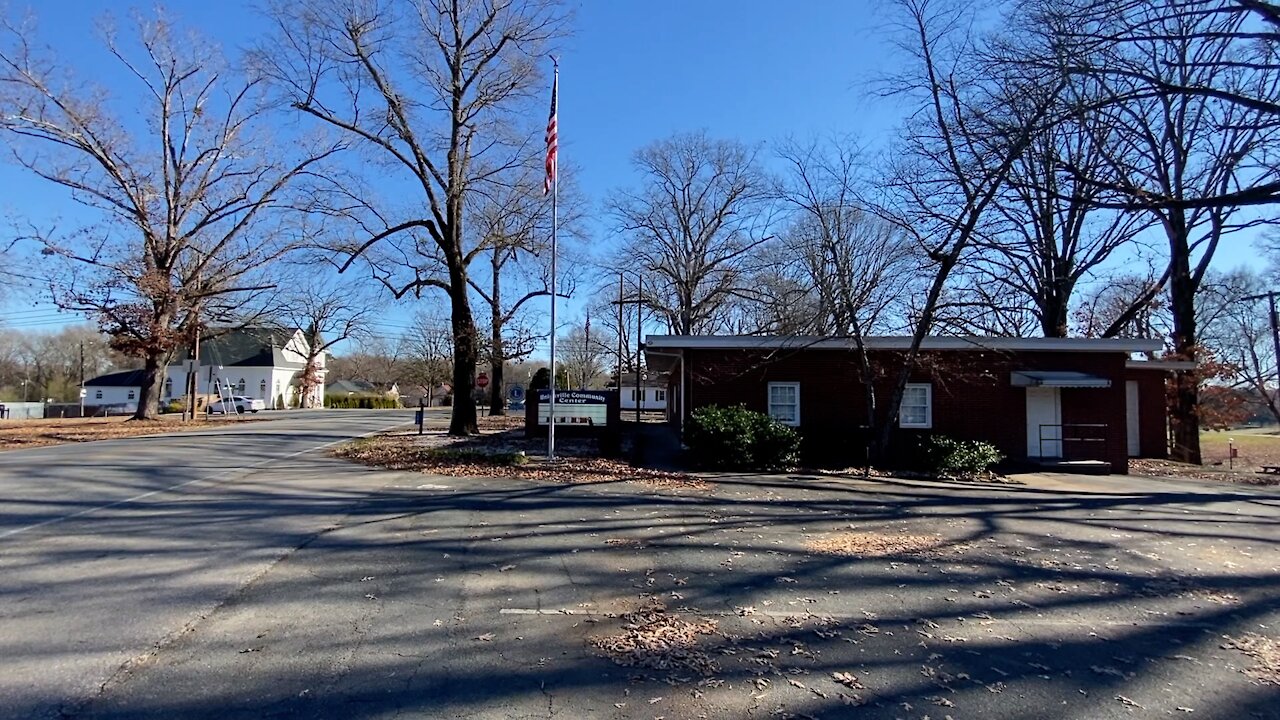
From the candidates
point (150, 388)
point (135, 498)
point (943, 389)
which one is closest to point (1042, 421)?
point (943, 389)

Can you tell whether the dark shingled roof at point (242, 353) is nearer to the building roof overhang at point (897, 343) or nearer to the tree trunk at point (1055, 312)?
the building roof overhang at point (897, 343)

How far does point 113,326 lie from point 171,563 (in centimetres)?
2872

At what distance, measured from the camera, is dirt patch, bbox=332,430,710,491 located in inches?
566

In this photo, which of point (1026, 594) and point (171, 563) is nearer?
point (1026, 594)

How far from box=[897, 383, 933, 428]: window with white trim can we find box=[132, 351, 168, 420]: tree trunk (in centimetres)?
3059

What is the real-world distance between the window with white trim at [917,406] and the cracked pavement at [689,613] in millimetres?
8389

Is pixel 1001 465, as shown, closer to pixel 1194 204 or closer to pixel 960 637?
pixel 1194 204

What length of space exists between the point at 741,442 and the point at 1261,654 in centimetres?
1170

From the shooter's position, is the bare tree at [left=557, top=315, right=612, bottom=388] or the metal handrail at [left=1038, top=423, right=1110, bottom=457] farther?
the bare tree at [left=557, top=315, right=612, bottom=388]

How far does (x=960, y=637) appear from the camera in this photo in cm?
539

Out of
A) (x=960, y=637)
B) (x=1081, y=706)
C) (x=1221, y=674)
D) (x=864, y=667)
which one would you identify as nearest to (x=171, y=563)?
(x=864, y=667)

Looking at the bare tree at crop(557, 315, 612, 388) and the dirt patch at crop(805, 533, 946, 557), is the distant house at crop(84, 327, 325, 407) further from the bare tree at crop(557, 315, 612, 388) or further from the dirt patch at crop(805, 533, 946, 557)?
the dirt patch at crop(805, 533, 946, 557)

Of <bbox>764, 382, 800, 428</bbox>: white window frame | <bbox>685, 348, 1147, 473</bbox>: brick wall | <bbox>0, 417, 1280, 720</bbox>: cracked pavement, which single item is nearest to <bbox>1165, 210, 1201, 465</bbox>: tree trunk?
<bbox>685, 348, 1147, 473</bbox>: brick wall

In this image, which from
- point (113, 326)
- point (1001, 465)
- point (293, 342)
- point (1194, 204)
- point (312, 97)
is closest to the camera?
point (1194, 204)
